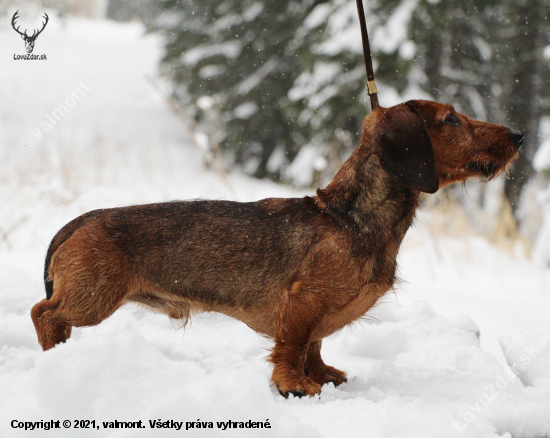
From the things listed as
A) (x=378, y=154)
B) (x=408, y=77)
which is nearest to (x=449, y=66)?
(x=408, y=77)

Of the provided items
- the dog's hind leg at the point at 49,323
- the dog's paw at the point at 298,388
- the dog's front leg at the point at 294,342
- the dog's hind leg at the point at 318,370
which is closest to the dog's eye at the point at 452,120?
the dog's front leg at the point at 294,342

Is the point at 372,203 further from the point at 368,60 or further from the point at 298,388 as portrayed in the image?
the point at 298,388

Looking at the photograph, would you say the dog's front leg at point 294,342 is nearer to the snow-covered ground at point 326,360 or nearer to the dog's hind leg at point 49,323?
the snow-covered ground at point 326,360

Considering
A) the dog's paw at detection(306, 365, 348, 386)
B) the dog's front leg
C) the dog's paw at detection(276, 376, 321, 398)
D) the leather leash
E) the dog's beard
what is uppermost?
the leather leash

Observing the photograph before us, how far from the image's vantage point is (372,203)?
254 centimetres

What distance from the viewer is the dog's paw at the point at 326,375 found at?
269 centimetres

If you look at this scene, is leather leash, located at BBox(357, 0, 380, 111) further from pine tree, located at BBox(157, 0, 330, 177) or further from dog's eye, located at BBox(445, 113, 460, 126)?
pine tree, located at BBox(157, 0, 330, 177)

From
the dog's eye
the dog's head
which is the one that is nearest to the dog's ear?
the dog's head

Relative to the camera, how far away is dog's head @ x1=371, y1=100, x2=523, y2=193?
7.91ft

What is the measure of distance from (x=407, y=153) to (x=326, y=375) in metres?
1.24

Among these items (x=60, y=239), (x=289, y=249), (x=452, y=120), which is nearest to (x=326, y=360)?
(x=289, y=249)

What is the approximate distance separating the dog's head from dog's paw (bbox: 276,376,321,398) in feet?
3.48

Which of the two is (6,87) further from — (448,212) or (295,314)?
(295,314)

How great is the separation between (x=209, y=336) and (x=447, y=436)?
5.76 ft
